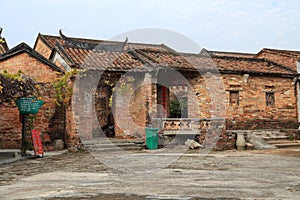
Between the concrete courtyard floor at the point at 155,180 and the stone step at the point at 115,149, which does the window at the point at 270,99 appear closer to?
the stone step at the point at 115,149

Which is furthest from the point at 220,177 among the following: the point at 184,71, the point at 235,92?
the point at 235,92

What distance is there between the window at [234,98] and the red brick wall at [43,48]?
1089cm

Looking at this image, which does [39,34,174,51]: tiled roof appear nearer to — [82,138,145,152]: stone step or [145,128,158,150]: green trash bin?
[82,138,145,152]: stone step

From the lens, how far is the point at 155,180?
245 inches

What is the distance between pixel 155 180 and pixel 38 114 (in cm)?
818

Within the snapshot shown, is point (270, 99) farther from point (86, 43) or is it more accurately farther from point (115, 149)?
point (86, 43)

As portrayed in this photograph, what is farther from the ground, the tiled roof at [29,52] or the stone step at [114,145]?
the tiled roof at [29,52]

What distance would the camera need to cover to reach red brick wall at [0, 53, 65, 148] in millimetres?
12727

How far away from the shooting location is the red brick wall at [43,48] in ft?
67.0

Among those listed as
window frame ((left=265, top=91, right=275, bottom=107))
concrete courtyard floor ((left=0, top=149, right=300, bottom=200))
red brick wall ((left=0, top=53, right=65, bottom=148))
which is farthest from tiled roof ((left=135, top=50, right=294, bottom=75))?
concrete courtyard floor ((left=0, top=149, right=300, bottom=200))

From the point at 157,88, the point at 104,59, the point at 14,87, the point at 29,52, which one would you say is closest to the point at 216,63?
the point at 157,88

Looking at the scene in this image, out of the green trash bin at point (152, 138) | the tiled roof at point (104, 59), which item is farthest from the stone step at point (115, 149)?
the tiled roof at point (104, 59)

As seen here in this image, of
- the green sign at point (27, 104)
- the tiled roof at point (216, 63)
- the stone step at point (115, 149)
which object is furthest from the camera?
the tiled roof at point (216, 63)

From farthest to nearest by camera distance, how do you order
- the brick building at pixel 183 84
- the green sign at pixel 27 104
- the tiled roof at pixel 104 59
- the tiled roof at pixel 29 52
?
the brick building at pixel 183 84 < the tiled roof at pixel 29 52 < the tiled roof at pixel 104 59 < the green sign at pixel 27 104
